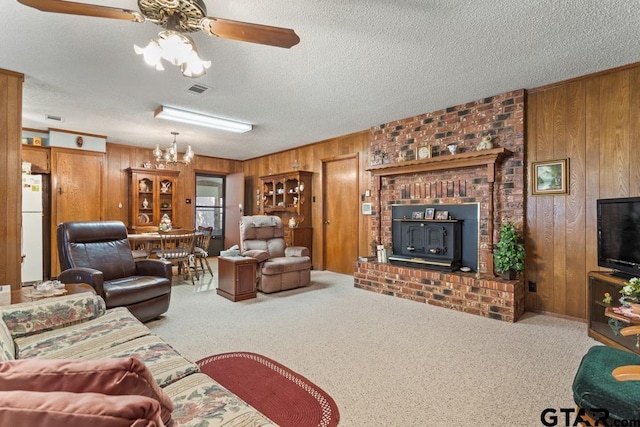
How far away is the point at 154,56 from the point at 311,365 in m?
2.44

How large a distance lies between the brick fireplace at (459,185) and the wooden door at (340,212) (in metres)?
0.79

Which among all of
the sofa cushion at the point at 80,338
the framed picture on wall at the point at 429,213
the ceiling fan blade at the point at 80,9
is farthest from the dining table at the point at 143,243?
the framed picture on wall at the point at 429,213

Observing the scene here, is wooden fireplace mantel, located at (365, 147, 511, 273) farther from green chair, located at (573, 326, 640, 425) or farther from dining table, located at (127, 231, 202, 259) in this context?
dining table, located at (127, 231, 202, 259)

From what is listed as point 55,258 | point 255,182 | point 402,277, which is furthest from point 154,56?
point 255,182

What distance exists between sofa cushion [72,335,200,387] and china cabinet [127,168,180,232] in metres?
5.46

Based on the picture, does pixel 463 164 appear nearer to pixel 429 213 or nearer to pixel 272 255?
pixel 429 213

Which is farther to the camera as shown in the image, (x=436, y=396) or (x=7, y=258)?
(x=7, y=258)

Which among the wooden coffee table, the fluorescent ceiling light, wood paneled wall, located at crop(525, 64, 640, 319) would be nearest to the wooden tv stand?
wood paneled wall, located at crop(525, 64, 640, 319)

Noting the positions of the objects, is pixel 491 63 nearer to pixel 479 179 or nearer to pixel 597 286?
pixel 479 179

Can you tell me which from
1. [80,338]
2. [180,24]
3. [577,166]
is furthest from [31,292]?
[577,166]

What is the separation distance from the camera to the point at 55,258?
5668mm

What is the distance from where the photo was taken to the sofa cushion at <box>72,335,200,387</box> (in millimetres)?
1422

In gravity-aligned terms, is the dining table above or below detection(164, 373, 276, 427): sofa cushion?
above

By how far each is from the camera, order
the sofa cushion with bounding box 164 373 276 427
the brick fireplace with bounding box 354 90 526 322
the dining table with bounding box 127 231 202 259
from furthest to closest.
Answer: the dining table with bounding box 127 231 202 259
the brick fireplace with bounding box 354 90 526 322
the sofa cushion with bounding box 164 373 276 427
